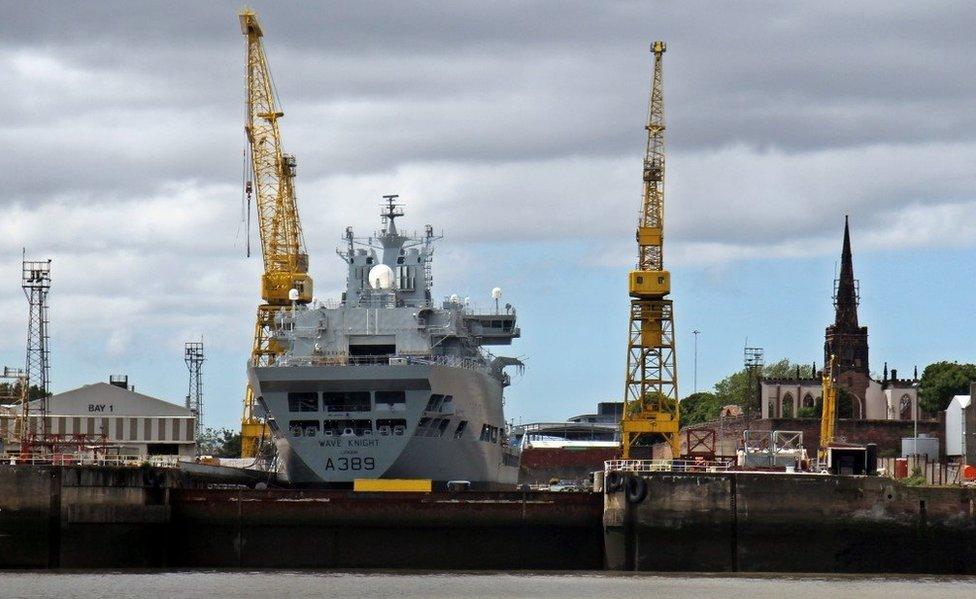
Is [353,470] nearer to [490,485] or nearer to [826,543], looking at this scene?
[490,485]

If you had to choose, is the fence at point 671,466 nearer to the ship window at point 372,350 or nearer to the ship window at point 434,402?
the ship window at point 434,402

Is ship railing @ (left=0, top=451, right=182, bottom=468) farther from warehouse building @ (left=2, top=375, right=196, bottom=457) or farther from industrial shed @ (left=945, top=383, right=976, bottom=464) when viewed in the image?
industrial shed @ (left=945, top=383, right=976, bottom=464)

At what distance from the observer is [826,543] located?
79500 millimetres

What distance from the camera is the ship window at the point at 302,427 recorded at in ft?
322

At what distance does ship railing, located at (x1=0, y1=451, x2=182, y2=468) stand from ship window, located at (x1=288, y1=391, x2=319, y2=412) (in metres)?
7.16

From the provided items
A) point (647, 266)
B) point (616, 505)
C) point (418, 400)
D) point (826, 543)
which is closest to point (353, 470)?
point (418, 400)

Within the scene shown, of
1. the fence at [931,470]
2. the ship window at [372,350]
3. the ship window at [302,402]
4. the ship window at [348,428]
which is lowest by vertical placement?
the fence at [931,470]

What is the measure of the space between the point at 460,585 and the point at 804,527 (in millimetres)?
16072

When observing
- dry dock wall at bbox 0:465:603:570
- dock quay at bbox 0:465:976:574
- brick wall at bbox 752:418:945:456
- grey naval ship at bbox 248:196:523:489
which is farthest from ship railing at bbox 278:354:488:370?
brick wall at bbox 752:418:945:456

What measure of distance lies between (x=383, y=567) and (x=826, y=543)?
19379 mm

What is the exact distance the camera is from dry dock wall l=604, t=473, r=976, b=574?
261ft

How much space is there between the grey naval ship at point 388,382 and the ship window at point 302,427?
0.05 metres

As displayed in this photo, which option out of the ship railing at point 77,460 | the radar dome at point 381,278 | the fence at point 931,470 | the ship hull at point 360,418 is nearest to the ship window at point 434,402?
the ship hull at point 360,418

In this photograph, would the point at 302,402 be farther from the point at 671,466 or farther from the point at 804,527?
the point at 804,527
